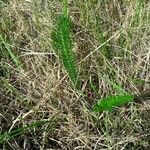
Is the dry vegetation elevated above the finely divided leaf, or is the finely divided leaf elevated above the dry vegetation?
the finely divided leaf

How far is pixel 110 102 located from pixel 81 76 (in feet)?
0.81

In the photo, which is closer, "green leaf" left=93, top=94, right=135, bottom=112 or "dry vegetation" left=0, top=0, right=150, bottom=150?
"green leaf" left=93, top=94, right=135, bottom=112

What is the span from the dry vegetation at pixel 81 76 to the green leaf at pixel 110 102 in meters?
0.09

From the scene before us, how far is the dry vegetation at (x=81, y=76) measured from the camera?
4.74 ft

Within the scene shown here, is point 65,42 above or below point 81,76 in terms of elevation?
above

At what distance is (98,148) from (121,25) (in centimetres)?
47

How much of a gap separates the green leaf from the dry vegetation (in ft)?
0.30

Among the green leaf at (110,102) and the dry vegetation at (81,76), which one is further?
the dry vegetation at (81,76)

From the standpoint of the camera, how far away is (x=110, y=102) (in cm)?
133

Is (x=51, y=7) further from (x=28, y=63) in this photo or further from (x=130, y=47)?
(x=130, y=47)

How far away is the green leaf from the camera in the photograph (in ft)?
4.36

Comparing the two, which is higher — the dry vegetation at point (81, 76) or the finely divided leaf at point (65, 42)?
the finely divided leaf at point (65, 42)

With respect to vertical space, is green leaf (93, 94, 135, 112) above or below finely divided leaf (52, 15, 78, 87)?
below

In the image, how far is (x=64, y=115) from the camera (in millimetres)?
1472
